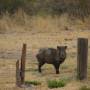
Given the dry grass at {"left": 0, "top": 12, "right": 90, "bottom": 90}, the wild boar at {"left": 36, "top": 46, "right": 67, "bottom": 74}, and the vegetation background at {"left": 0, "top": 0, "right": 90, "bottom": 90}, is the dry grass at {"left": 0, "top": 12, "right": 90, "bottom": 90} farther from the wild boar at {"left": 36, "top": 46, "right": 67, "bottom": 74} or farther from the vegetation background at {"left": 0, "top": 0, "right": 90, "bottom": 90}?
the wild boar at {"left": 36, "top": 46, "right": 67, "bottom": 74}

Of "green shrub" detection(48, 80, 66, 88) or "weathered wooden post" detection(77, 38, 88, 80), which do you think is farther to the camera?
"weathered wooden post" detection(77, 38, 88, 80)

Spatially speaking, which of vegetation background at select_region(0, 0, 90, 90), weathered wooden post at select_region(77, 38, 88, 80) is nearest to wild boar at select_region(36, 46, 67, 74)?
vegetation background at select_region(0, 0, 90, 90)

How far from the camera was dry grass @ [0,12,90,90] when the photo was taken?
1554 centimetres

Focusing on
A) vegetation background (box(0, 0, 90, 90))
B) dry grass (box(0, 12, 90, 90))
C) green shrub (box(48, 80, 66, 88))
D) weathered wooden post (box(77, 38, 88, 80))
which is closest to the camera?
green shrub (box(48, 80, 66, 88))

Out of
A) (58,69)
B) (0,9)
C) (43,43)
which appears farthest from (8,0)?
(58,69)

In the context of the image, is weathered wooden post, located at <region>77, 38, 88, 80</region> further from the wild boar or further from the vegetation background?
the wild boar

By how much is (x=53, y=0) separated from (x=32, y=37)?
42.1 feet

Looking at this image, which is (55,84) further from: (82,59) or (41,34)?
(41,34)

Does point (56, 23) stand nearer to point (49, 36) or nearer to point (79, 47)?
point (49, 36)

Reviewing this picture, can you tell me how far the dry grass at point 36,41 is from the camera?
51.0ft

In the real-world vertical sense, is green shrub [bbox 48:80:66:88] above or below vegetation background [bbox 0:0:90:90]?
below

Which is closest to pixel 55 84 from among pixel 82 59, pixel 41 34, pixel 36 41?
pixel 82 59

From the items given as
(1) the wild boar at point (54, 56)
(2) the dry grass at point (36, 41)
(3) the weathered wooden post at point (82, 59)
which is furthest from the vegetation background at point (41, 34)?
(1) the wild boar at point (54, 56)

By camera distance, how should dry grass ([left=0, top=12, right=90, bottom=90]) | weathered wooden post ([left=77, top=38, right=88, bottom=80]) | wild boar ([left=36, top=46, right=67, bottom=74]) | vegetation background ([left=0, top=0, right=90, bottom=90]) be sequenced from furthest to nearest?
1. wild boar ([left=36, top=46, right=67, bottom=74])
2. dry grass ([left=0, top=12, right=90, bottom=90])
3. vegetation background ([left=0, top=0, right=90, bottom=90])
4. weathered wooden post ([left=77, top=38, right=88, bottom=80])
